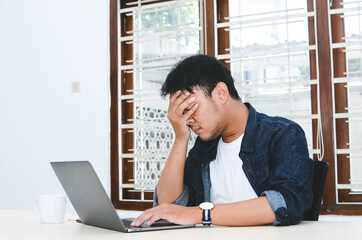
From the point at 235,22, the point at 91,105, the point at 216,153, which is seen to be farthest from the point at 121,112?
the point at 216,153

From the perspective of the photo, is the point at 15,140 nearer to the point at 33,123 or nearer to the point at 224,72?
the point at 33,123

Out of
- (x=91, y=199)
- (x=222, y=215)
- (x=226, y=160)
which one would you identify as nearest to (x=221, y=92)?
(x=226, y=160)

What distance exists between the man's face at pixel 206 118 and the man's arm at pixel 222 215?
16.7 inches

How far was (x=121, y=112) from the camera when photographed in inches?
120

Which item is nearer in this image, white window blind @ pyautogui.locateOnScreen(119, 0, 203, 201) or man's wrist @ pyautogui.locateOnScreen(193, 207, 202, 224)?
man's wrist @ pyautogui.locateOnScreen(193, 207, 202, 224)

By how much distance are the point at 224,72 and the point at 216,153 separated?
318 mm

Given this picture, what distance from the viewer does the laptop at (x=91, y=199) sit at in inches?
41.2

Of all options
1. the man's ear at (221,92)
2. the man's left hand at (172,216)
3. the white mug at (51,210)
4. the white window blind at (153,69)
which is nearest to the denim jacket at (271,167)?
the man's ear at (221,92)

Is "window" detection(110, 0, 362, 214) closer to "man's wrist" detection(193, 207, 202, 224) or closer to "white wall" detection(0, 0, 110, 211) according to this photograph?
"white wall" detection(0, 0, 110, 211)

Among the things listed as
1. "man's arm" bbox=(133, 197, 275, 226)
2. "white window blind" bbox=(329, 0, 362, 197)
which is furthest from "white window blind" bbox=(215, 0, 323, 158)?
"man's arm" bbox=(133, 197, 275, 226)

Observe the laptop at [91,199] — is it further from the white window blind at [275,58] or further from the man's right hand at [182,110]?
the white window blind at [275,58]

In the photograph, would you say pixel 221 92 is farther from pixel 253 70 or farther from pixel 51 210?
pixel 253 70

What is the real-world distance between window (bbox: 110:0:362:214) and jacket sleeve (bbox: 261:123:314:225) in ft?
3.53

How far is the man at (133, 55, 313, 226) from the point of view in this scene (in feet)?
3.83
